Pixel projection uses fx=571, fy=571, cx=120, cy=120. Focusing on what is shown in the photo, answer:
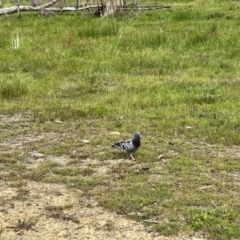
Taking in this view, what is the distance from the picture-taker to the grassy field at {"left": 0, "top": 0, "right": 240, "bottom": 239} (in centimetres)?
544

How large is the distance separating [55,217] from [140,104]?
387 cm

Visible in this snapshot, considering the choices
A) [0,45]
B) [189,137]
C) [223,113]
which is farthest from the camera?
[0,45]

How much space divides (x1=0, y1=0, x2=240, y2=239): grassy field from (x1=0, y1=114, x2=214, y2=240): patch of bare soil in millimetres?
141

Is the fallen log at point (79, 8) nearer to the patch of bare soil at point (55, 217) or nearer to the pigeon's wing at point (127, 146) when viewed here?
the pigeon's wing at point (127, 146)

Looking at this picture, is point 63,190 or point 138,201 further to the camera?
point 63,190

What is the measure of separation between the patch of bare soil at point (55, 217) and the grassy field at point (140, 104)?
141 millimetres

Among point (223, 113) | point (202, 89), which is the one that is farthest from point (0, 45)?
point (223, 113)

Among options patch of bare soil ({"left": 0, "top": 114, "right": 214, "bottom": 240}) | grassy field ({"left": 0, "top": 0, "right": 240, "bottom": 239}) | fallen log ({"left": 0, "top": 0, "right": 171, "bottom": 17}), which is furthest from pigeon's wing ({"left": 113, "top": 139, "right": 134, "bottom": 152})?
fallen log ({"left": 0, "top": 0, "right": 171, "bottom": 17})

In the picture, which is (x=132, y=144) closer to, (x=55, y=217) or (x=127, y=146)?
(x=127, y=146)

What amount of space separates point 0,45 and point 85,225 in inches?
334

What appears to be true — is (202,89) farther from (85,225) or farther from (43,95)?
(85,225)

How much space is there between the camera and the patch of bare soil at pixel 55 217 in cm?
475

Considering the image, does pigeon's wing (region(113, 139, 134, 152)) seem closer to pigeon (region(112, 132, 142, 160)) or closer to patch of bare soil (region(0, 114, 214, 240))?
pigeon (region(112, 132, 142, 160))

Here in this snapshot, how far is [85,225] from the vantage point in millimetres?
4910
